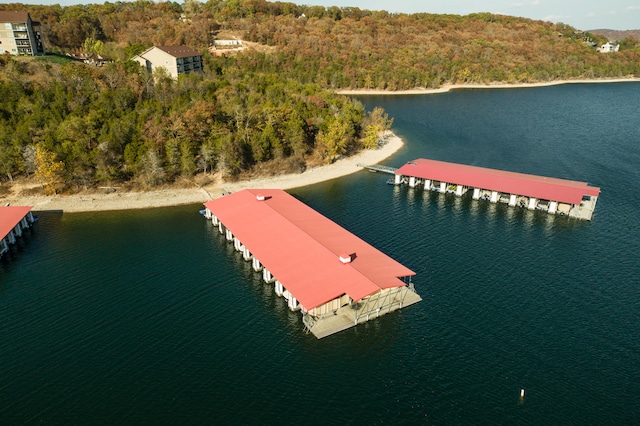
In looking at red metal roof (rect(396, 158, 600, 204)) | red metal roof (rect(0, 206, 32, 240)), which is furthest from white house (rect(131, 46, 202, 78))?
red metal roof (rect(396, 158, 600, 204))

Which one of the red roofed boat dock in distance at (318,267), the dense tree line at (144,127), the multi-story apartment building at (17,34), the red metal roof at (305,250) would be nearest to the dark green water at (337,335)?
the red roofed boat dock in distance at (318,267)

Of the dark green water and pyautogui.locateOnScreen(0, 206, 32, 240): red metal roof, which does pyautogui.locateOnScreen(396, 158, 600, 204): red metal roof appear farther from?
pyautogui.locateOnScreen(0, 206, 32, 240): red metal roof

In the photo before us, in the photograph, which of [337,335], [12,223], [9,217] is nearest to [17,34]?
[9,217]

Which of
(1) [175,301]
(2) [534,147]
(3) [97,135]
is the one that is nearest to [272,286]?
(1) [175,301]

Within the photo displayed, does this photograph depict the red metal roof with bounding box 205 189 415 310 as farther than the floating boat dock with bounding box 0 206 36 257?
No

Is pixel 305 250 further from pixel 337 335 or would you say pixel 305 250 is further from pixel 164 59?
pixel 164 59

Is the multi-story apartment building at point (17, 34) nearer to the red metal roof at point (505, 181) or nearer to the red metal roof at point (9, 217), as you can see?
the red metal roof at point (9, 217)
